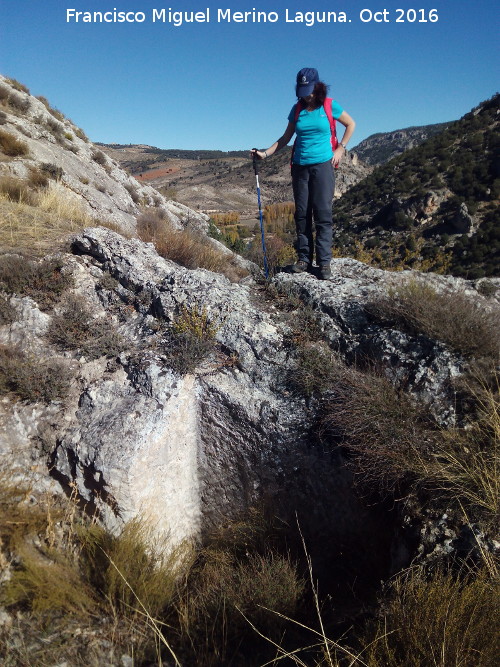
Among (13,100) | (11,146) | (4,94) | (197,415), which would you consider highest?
(4,94)

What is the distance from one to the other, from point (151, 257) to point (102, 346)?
1.58m

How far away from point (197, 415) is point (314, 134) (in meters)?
3.31

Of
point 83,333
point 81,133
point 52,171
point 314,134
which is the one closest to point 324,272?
point 314,134

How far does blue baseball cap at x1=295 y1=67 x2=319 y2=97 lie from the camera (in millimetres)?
3895

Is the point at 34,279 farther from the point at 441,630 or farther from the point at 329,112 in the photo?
the point at 441,630

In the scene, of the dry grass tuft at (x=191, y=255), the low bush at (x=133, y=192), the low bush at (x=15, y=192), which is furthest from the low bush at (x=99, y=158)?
the dry grass tuft at (x=191, y=255)

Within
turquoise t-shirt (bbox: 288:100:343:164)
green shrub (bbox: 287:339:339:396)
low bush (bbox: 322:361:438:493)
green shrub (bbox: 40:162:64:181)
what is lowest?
low bush (bbox: 322:361:438:493)

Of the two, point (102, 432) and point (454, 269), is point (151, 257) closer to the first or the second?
point (102, 432)

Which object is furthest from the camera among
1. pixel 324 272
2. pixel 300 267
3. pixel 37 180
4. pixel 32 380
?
pixel 37 180

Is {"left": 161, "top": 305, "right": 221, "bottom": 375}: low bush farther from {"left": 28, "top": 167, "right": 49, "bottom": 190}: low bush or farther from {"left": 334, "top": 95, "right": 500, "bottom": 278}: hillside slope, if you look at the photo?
{"left": 334, "top": 95, "right": 500, "bottom": 278}: hillside slope

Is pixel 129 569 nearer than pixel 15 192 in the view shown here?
Yes

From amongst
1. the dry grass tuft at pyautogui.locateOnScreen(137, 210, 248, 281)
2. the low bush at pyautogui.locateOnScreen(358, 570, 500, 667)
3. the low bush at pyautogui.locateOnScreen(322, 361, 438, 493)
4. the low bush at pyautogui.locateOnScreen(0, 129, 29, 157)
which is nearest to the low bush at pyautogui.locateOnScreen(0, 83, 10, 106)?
the low bush at pyautogui.locateOnScreen(0, 129, 29, 157)

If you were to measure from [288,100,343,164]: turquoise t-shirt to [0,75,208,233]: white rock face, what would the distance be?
4.84 metres

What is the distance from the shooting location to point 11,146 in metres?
10.5
